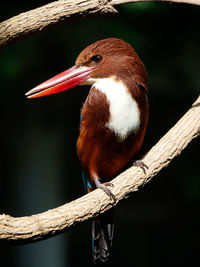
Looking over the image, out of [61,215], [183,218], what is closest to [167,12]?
[183,218]

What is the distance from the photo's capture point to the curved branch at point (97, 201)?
47.3 inches

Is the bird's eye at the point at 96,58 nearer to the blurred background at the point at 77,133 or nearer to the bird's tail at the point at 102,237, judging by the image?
the bird's tail at the point at 102,237

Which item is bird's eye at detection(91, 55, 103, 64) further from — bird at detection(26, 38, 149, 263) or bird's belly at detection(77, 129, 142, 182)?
bird's belly at detection(77, 129, 142, 182)

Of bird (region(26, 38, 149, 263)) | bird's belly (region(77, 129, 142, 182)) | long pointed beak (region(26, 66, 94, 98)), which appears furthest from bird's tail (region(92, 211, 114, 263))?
long pointed beak (region(26, 66, 94, 98))

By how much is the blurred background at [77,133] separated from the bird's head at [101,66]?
2.68 ft

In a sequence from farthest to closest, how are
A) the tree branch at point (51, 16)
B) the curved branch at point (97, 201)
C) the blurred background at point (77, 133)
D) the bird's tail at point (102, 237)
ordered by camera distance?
1. the blurred background at point (77, 133)
2. the bird's tail at point (102, 237)
3. the tree branch at point (51, 16)
4. the curved branch at point (97, 201)

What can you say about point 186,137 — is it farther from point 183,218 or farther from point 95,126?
point 183,218

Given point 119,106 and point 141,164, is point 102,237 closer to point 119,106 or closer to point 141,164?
point 141,164

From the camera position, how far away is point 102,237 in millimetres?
1707

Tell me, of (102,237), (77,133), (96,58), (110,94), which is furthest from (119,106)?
(77,133)

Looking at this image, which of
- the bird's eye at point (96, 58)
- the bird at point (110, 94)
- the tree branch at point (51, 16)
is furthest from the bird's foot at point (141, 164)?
the tree branch at point (51, 16)

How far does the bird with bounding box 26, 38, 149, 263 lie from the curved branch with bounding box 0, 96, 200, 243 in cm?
3

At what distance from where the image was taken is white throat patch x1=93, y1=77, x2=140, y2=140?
136 cm

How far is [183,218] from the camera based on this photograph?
8.32ft
